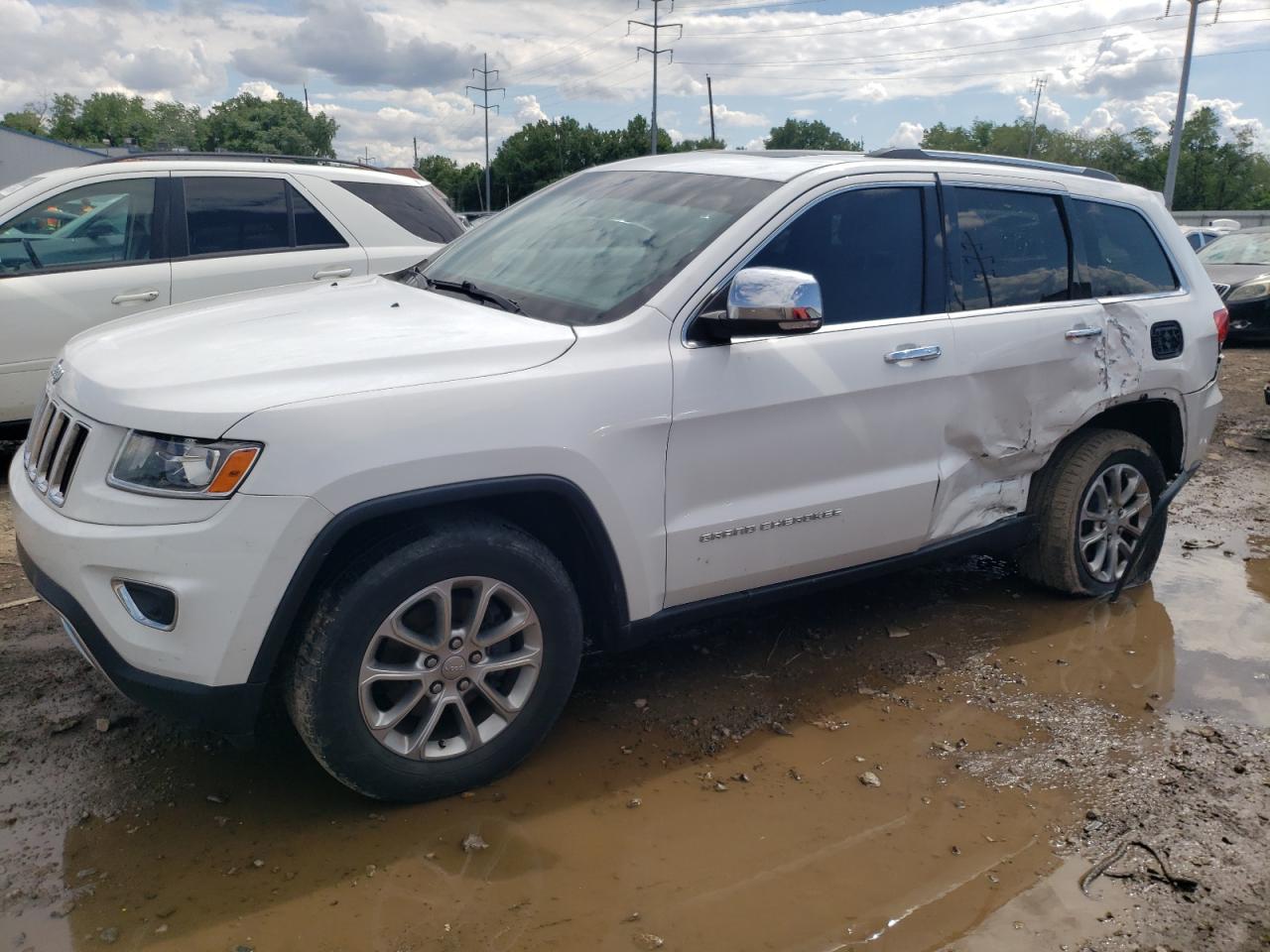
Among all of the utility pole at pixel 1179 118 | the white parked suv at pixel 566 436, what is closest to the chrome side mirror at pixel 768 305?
the white parked suv at pixel 566 436

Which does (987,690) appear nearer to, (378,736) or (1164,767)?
(1164,767)

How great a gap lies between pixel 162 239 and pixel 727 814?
16.8 feet

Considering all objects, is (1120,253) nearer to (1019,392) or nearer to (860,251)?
(1019,392)

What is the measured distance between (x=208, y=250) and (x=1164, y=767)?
581 centimetres

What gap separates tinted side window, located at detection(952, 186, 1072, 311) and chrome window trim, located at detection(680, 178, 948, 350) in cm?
19

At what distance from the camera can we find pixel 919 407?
12.6 feet

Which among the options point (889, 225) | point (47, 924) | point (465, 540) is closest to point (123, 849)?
point (47, 924)

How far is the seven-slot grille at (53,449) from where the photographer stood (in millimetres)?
2875

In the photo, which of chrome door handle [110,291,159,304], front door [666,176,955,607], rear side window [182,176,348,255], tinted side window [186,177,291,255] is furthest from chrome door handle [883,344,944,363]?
chrome door handle [110,291,159,304]

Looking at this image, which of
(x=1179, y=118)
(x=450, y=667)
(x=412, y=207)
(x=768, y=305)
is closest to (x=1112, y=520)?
(x=768, y=305)

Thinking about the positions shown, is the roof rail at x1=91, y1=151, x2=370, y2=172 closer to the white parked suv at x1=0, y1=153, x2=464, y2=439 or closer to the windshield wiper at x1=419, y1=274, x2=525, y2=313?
the white parked suv at x1=0, y1=153, x2=464, y2=439

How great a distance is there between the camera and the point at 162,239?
6398 millimetres

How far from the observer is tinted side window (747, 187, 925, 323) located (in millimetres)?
Answer: 3641

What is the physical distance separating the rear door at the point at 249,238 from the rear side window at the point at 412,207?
0.34 metres
